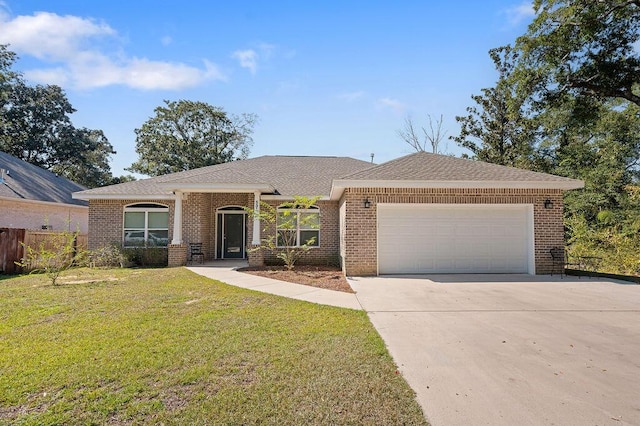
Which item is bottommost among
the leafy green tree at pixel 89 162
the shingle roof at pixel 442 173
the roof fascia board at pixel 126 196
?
the roof fascia board at pixel 126 196

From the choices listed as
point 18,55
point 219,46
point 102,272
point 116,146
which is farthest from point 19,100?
point 219,46

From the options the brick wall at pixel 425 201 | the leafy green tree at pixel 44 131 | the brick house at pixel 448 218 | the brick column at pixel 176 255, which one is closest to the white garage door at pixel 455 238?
the brick house at pixel 448 218

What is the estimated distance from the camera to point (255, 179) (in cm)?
1380

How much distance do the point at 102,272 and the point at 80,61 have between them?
6.82 meters

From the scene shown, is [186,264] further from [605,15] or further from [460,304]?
[605,15]

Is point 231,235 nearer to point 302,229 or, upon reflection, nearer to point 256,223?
point 256,223

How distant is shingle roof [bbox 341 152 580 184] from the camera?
1032cm

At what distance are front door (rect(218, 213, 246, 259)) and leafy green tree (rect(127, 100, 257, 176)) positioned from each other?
17.6 m

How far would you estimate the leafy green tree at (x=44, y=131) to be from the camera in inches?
1168

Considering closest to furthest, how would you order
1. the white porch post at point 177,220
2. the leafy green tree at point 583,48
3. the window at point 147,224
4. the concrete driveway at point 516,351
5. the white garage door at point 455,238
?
1. the concrete driveway at point 516,351
2. the white garage door at point 455,238
3. the leafy green tree at point 583,48
4. the white porch post at point 177,220
5. the window at point 147,224

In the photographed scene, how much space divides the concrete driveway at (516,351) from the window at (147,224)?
32.3 feet

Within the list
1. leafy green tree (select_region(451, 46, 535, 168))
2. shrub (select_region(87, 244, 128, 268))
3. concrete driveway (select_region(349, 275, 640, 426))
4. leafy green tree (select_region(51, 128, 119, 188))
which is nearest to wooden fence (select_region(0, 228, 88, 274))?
shrub (select_region(87, 244, 128, 268))

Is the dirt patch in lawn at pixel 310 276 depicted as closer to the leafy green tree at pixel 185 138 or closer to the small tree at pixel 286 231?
the small tree at pixel 286 231

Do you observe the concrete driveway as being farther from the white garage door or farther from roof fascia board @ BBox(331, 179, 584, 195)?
roof fascia board @ BBox(331, 179, 584, 195)
